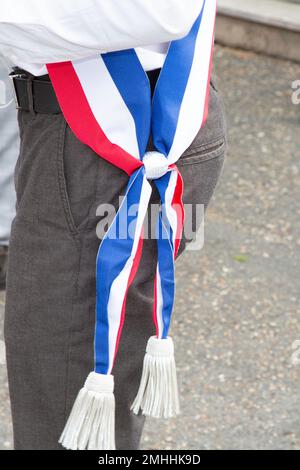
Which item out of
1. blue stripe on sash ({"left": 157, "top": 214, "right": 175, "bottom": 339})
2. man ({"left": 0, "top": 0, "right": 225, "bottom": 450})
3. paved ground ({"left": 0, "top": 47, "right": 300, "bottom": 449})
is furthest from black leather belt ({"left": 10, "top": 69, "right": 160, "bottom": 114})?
paved ground ({"left": 0, "top": 47, "right": 300, "bottom": 449})

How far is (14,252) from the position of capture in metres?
1.60

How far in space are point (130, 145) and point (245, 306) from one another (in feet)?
5.51

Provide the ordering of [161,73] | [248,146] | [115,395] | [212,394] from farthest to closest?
1. [248,146]
2. [212,394]
3. [115,395]
4. [161,73]

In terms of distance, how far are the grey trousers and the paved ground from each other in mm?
→ 869

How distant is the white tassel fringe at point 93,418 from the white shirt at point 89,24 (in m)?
0.56

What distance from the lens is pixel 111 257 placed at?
1.52 metres

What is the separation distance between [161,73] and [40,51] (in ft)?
0.67

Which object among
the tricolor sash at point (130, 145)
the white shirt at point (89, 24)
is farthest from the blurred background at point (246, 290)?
the white shirt at point (89, 24)

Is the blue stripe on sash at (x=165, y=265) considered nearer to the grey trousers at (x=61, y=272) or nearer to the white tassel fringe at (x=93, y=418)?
the grey trousers at (x=61, y=272)

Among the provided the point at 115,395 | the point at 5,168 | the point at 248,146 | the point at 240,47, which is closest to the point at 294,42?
the point at 240,47

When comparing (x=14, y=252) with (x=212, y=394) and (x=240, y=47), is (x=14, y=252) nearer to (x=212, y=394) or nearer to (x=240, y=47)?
(x=212, y=394)

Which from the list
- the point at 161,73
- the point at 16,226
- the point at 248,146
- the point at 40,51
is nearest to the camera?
the point at 40,51

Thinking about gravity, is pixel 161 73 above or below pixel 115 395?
above
